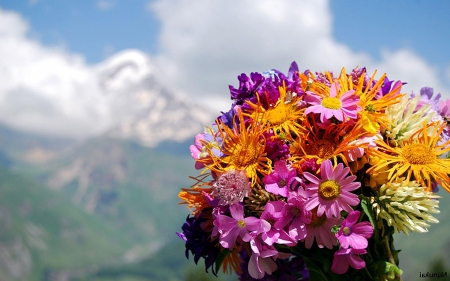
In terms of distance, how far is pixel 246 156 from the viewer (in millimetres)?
2010

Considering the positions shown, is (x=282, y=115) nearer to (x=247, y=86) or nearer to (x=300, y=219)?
(x=247, y=86)

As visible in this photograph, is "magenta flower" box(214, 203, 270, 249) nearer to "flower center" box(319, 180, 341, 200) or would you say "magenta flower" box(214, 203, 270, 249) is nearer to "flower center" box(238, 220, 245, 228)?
"flower center" box(238, 220, 245, 228)

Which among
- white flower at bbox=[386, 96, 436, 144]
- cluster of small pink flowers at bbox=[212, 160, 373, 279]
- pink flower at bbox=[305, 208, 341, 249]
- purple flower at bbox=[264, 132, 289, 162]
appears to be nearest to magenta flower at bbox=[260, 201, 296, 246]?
cluster of small pink flowers at bbox=[212, 160, 373, 279]

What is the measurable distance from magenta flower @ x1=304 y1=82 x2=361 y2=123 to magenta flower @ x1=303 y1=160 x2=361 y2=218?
0.72 feet

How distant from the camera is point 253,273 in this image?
1.97 metres

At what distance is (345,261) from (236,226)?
467 mm

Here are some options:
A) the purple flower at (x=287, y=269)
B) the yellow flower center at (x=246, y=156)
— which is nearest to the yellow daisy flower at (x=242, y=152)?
the yellow flower center at (x=246, y=156)

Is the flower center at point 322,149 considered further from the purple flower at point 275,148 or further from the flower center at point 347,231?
the flower center at point 347,231

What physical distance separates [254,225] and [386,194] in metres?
0.55

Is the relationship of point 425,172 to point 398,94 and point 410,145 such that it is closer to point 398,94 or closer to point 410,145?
point 410,145

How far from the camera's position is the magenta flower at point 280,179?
1.86m

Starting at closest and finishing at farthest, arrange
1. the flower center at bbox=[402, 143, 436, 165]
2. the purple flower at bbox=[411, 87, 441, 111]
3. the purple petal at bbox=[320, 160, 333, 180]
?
the purple petal at bbox=[320, 160, 333, 180] < the flower center at bbox=[402, 143, 436, 165] < the purple flower at bbox=[411, 87, 441, 111]

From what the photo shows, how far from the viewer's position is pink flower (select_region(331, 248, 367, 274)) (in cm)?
186

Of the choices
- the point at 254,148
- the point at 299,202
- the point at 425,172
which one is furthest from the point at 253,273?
the point at 425,172
